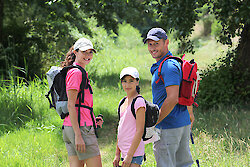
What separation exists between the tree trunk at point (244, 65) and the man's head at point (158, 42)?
514 cm

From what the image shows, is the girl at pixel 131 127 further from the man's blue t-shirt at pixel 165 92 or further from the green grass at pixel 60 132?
the green grass at pixel 60 132

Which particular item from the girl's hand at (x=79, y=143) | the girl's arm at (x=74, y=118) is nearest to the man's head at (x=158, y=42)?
the girl's arm at (x=74, y=118)

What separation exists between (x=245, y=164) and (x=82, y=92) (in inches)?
102

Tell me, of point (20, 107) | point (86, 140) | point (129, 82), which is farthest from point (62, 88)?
point (20, 107)

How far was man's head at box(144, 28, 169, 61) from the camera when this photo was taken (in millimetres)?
2828

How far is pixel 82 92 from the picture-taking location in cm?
295

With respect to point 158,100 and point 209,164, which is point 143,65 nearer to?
point 209,164

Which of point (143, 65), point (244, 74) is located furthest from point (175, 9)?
point (143, 65)

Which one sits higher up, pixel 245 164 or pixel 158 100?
pixel 158 100

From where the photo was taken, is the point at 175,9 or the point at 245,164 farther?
the point at 175,9

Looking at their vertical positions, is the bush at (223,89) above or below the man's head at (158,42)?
below

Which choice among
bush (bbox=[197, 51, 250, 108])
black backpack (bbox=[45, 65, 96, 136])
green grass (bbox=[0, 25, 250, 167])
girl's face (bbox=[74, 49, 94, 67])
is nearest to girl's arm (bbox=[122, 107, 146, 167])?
black backpack (bbox=[45, 65, 96, 136])

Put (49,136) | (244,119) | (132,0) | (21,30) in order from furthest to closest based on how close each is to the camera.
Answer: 1. (21,30)
2. (132,0)
3. (244,119)
4. (49,136)

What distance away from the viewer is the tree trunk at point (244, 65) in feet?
24.3
